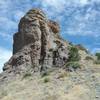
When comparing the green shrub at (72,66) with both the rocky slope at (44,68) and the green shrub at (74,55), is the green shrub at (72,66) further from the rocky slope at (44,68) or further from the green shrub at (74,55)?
the green shrub at (74,55)

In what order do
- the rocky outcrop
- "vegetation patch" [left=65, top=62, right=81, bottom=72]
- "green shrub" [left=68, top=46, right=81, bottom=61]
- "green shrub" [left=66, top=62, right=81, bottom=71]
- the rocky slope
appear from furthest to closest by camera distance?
1. the rocky outcrop
2. "green shrub" [left=68, top=46, right=81, bottom=61]
3. "green shrub" [left=66, top=62, right=81, bottom=71]
4. "vegetation patch" [left=65, top=62, right=81, bottom=72]
5. the rocky slope

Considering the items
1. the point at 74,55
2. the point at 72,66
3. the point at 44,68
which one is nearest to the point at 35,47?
the point at 44,68

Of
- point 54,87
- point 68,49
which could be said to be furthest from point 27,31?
Result: point 54,87

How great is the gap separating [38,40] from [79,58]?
20.7 ft

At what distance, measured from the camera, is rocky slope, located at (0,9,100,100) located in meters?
41.4

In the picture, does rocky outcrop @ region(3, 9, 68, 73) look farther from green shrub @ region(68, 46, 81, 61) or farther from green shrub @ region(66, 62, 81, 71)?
green shrub @ region(66, 62, 81, 71)

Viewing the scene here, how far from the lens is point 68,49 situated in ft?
177

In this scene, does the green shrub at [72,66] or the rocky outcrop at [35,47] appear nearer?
the green shrub at [72,66]

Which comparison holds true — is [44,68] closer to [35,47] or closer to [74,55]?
[35,47]

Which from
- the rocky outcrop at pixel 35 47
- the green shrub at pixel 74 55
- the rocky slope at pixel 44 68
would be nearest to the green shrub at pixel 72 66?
the rocky slope at pixel 44 68

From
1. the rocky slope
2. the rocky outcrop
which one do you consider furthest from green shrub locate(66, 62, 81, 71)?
the rocky outcrop

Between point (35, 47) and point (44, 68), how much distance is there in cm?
410

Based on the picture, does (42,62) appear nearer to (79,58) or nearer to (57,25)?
(79,58)

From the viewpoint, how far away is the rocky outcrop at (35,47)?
51750mm
